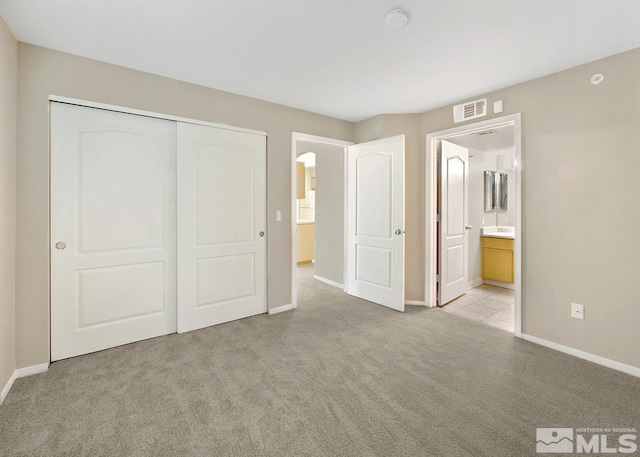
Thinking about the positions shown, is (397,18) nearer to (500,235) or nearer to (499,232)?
(500,235)

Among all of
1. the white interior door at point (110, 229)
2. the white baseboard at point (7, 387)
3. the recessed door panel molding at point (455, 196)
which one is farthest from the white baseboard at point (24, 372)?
the recessed door panel molding at point (455, 196)

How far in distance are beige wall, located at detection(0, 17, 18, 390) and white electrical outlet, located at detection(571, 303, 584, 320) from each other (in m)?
4.33

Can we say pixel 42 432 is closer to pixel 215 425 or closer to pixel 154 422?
pixel 154 422

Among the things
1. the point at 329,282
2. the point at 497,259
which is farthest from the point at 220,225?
the point at 497,259

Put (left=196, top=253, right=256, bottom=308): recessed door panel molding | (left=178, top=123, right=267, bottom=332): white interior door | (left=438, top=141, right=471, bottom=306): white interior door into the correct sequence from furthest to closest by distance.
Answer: (left=438, top=141, right=471, bottom=306): white interior door → (left=196, top=253, right=256, bottom=308): recessed door panel molding → (left=178, top=123, right=267, bottom=332): white interior door

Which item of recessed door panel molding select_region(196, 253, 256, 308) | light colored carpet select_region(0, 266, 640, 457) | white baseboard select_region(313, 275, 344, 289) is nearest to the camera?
light colored carpet select_region(0, 266, 640, 457)

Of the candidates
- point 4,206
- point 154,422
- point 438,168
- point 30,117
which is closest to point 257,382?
point 154,422

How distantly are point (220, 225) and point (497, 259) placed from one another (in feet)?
14.0

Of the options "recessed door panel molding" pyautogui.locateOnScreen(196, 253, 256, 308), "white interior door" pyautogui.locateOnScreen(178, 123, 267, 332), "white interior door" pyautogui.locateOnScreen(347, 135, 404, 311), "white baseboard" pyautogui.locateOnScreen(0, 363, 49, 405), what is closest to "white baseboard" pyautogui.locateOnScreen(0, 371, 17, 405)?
"white baseboard" pyautogui.locateOnScreen(0, 363, 49, 405)

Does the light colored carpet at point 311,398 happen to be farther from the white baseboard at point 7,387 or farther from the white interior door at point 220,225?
the white interior door at point 220,225

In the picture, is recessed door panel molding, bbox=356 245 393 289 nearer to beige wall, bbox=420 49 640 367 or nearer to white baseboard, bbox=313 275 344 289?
white baseboard, bbox=313 275 344 289

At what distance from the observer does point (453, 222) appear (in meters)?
4.04

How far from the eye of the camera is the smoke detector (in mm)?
1839

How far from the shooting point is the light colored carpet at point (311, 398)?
62.6 inches
